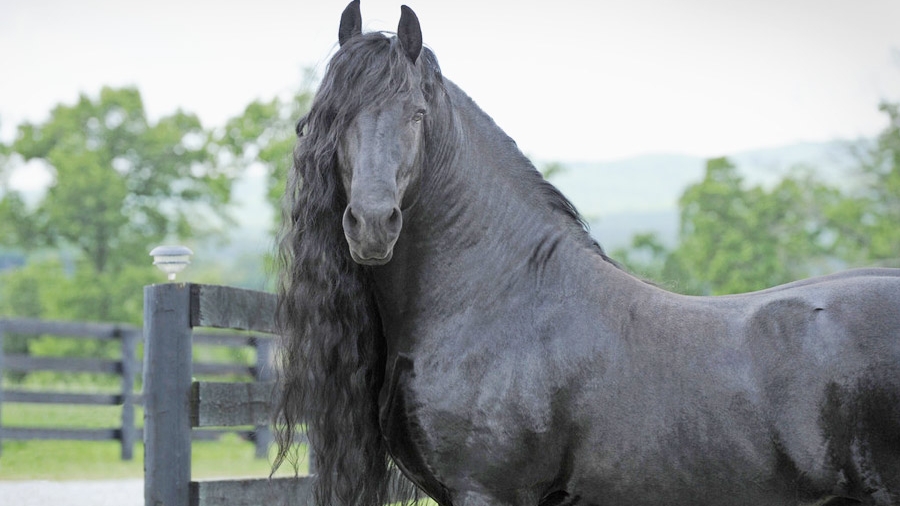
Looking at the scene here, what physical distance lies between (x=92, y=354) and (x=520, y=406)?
3022 centimetres

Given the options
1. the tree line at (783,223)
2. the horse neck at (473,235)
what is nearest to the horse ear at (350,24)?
the horse neck at (473,235)

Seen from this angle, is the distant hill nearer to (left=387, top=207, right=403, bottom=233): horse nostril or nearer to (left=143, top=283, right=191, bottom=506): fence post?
(left=143, top=283, right=191, bottom=506): fence post

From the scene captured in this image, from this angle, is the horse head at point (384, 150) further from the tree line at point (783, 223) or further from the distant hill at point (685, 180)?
the tree line at point (783, 223)

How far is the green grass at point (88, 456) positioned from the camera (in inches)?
412

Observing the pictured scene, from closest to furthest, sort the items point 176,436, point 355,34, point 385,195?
point 385,195
point 355,34
point 176,436

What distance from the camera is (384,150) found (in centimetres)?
305

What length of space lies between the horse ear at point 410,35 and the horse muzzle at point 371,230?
27.4 inches

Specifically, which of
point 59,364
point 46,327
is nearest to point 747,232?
point 59,364

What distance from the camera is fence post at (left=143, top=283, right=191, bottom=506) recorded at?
460 centimetres

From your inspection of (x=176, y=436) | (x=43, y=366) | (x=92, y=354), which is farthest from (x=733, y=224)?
(x=176, y=436)

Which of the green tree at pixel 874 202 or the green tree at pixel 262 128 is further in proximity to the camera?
the green tree at pixel 874 202

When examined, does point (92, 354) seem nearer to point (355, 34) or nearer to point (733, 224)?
point (733, 224)

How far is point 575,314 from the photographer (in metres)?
3.29

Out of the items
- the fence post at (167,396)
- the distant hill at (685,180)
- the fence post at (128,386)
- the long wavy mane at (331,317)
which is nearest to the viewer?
the long wavy mane at (331,317)
